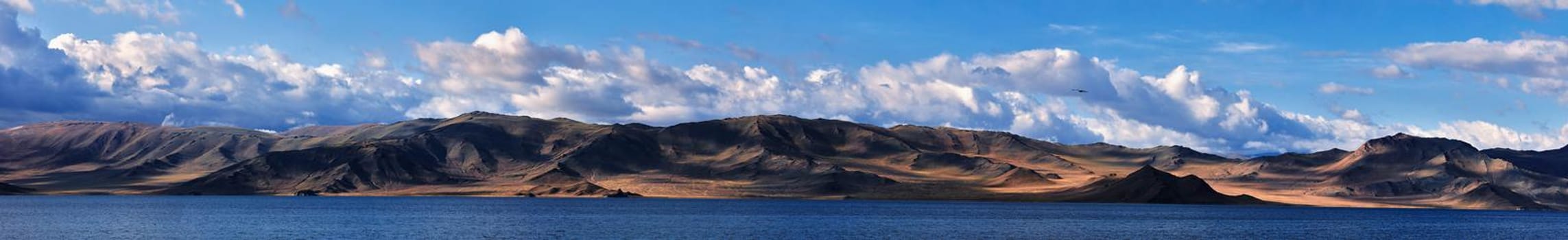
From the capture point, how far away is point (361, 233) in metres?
166

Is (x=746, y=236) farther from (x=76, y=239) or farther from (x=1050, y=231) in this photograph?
(x=76, y=239)

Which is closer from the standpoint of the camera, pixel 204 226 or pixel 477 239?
pixel 477 239

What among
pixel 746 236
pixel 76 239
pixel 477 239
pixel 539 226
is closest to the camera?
pixel 76 239

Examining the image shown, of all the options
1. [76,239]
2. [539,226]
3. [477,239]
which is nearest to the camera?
[76,239]

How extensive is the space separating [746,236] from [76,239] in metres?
65.4

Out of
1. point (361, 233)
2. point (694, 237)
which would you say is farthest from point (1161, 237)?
point (361, 233)

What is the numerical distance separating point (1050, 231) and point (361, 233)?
78879 mm

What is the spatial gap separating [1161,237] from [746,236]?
156 feet

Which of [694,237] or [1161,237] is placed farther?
[1161,237]

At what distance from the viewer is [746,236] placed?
6639 inches

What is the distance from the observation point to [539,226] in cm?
18538

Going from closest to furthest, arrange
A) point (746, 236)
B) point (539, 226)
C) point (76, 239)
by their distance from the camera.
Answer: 1. point (76, 239)
2. point (746, 236)
3. point (539, 226)

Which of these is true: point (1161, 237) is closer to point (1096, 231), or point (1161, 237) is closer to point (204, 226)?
point (1096, 231)

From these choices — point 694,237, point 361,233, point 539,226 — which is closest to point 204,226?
point 361,233
